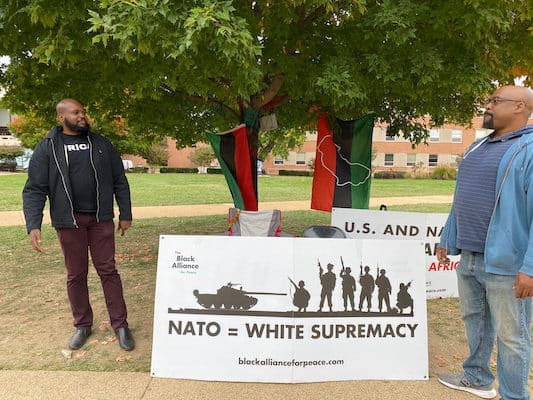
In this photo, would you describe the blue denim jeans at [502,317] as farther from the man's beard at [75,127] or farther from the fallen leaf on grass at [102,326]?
the fallen leaf on grass at [102,326]

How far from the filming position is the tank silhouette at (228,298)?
10.0ft

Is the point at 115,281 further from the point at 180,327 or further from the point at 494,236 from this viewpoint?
the point at 494,236

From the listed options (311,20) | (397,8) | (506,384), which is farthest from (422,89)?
(506,384)

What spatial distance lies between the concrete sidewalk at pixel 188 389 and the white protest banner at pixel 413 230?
6.79 ft

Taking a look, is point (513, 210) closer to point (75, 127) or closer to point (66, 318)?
point (75, 127)

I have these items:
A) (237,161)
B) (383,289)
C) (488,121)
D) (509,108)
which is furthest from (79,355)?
(509,108)

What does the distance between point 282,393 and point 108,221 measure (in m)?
1.96

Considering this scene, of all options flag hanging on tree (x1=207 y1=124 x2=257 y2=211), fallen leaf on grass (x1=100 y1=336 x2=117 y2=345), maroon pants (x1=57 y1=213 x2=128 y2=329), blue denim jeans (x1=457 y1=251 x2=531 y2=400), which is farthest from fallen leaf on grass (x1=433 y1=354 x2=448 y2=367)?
flag hanging on tree (x1=207 y1=124 x2=257 y2=211)

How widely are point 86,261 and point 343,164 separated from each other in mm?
4232

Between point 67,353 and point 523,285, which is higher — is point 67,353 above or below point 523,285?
below

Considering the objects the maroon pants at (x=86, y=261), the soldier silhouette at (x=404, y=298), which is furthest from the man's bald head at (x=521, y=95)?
the maroon pants at (x=86, y=261)

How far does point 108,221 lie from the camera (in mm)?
3531

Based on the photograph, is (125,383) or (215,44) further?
(125,383)

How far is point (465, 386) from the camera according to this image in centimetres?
298
